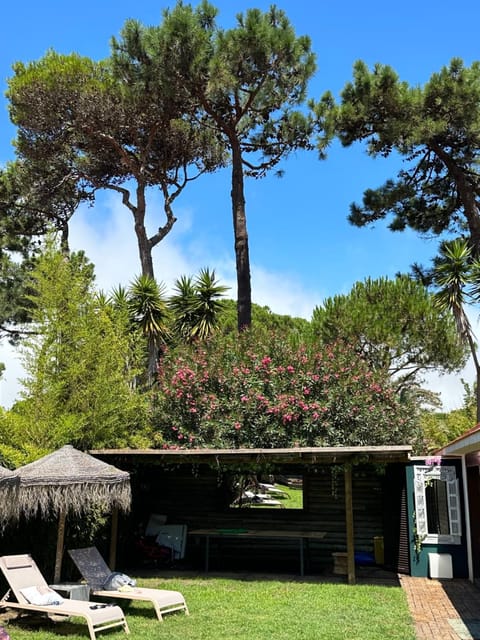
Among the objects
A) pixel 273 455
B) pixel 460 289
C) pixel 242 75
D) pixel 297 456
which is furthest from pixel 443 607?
pixel 242 75

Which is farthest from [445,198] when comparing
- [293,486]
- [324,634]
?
[324,634]

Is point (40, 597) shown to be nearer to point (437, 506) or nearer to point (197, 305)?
point (437, 506)

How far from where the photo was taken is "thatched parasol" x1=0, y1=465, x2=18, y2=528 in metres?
6.65

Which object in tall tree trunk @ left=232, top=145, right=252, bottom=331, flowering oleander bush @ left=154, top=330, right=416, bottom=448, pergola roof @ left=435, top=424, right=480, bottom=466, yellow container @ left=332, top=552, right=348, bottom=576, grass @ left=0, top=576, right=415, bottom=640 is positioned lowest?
grass @ left=0, top=576, right=415, bottom=640

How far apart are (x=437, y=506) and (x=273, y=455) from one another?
3554 mm

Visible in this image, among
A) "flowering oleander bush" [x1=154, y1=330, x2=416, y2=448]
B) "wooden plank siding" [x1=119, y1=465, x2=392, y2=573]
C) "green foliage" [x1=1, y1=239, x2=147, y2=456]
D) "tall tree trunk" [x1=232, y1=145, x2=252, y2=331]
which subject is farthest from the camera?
"tall tree trunk" [x1=232, y1=145, x2=252, y2=331]

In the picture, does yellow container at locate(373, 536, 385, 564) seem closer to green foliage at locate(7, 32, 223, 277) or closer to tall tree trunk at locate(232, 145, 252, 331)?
tall tree trunk at locate(232, 145, 252, 331)

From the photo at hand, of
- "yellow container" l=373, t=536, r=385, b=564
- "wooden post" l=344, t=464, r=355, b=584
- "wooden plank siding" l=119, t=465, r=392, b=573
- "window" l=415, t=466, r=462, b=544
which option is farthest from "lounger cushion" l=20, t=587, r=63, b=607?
"yellow container" l=373, t=536, r=385, b=564

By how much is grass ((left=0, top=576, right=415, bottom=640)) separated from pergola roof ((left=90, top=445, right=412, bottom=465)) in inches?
81.6

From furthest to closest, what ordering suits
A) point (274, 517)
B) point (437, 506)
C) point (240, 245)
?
point (240, 245) < point (274, 517) < point (437, 506)

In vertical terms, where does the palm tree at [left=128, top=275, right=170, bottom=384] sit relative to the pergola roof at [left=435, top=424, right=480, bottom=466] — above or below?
above

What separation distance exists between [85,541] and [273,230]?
11.5 meters

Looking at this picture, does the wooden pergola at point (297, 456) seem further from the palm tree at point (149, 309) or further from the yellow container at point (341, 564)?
the palm tree at point (149, 309)

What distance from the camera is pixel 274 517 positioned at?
42.8ft
